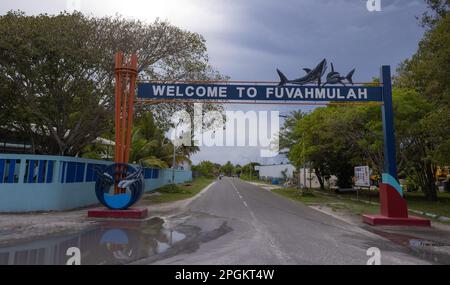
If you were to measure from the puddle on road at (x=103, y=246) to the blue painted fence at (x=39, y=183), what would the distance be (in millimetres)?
4433

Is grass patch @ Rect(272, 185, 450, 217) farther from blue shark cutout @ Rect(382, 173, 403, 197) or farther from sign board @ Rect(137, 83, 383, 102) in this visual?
sign board @ Rect(137, 83, 383, 102)

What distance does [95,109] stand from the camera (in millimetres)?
20844

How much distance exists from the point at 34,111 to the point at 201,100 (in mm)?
9302

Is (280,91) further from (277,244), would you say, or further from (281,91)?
(277,244)

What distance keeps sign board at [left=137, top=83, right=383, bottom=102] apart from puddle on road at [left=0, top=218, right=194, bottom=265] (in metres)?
5.52

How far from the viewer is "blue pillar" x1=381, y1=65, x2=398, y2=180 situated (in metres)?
13.6

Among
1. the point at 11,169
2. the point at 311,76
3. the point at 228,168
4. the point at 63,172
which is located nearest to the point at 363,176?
the point at 311,76

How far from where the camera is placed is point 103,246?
27.8ft

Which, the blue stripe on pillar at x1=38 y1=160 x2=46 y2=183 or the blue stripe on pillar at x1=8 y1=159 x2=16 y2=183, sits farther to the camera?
the blue stripe on pillar at x1=38 y1=160 x2=46 y2=183

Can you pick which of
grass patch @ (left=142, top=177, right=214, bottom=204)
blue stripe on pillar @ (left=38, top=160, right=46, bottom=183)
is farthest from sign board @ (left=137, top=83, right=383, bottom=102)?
grass patch @ (left=142, top=177, right=214, bottom=204)

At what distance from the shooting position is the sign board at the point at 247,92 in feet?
47.9

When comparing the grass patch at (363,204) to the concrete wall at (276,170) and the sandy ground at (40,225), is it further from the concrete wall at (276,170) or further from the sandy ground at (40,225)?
the concrete wall at (276,170)

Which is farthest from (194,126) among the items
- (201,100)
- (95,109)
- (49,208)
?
(49,208)

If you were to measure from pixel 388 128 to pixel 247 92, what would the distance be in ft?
17.6
